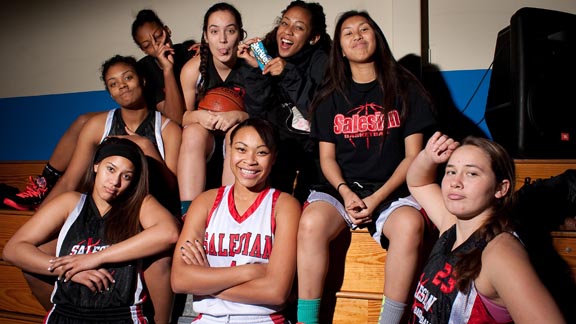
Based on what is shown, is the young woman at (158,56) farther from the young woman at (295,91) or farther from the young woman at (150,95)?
the young woman at (295,91)

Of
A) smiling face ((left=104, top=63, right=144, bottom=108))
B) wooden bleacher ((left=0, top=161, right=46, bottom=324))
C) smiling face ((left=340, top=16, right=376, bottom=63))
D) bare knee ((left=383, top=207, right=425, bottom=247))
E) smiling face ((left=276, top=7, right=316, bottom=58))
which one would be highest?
smiling face ((left=276, top=7, right=316, bottom=58))

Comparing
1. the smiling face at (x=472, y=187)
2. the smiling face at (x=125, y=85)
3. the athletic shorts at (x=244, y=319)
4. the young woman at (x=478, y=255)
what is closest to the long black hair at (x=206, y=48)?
the smiling face at (x=125, y=85)

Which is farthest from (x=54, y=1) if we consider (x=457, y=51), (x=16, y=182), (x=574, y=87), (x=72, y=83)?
(x=574, y=87)

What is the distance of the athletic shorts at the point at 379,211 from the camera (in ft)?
6.43

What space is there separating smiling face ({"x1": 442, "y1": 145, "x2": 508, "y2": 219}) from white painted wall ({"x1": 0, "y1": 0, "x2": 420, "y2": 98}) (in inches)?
90.1

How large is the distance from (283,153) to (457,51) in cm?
133

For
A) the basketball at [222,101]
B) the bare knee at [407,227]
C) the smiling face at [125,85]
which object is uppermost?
the smiling face at [125,85]

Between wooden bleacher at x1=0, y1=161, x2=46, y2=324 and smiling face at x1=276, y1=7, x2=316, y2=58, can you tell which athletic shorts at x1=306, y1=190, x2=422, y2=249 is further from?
wooden bleacher at x1=0, y1=161, x2=46, y2=324

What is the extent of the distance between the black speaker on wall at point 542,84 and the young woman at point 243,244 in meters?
1.15

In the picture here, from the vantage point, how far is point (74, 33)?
410 cm

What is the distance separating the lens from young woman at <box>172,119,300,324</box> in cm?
178

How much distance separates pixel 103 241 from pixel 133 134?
72cm

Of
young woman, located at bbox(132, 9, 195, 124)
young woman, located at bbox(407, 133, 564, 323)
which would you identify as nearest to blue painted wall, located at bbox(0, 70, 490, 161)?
young woman, located at bbox(132, 9, 195, 124)

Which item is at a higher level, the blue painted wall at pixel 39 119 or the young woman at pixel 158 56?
the young woman at pixel 158 56
